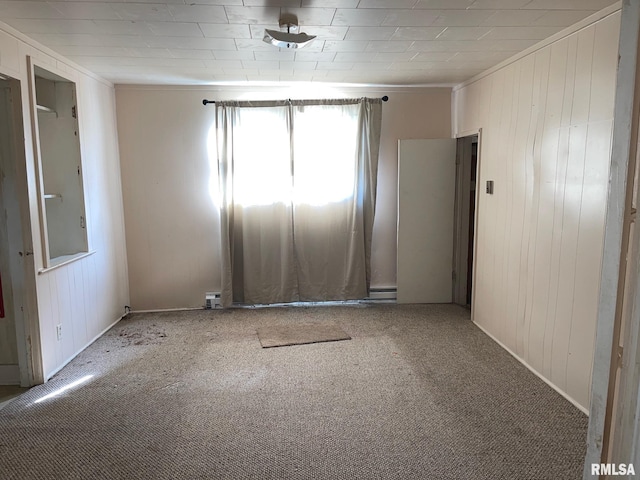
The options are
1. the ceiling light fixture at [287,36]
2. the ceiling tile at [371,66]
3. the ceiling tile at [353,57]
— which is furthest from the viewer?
the ceiling tile at [371,66]

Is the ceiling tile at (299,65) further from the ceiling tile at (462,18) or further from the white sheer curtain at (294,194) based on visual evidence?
the ceiling tile at (462,18)

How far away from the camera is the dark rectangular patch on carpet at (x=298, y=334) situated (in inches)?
146

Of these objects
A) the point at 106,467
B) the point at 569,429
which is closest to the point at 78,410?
the point at 106,467

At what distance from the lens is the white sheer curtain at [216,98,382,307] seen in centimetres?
441

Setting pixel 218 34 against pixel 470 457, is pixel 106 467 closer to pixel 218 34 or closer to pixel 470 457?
pixel 470 457

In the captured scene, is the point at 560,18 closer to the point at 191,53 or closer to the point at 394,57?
the point at 394,57

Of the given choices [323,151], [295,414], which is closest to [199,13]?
[323,151]

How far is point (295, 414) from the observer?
2541 mm

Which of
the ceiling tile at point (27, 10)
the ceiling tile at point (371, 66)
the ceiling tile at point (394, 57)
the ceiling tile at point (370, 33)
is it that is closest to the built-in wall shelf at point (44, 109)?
the ceiling tile at point (27, 10)

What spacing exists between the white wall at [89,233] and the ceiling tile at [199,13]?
1100mm

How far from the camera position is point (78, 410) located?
2.61 meters

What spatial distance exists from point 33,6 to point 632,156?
109 inches

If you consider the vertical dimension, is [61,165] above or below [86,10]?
below

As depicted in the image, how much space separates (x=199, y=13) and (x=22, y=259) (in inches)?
76.4
